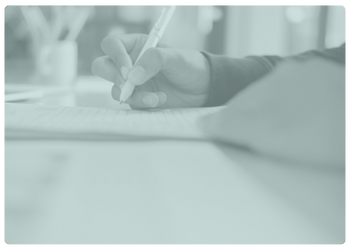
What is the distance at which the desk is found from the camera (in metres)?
0.12

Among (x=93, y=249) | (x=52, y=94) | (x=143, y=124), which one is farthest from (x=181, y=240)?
(x=52, y=94)

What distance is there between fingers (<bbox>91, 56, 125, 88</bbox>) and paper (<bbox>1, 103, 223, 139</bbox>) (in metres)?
0.08

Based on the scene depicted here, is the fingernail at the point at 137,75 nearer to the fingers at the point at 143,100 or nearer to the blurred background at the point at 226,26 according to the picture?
the fingers at the point at 143,100

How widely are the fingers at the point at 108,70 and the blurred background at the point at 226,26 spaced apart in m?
1.29

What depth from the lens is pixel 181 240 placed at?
11cm

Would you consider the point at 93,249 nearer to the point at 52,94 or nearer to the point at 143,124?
the point at 143,124

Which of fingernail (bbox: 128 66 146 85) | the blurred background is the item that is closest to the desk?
fingernail (bbox: 128 66 146 85)

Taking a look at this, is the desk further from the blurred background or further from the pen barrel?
the blurred background

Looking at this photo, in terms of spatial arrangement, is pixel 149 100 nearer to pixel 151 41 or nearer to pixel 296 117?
pixel 151 41

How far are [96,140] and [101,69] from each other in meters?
0.23

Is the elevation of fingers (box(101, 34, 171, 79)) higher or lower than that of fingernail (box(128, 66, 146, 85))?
higher

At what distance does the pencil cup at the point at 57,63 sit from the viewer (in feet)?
2.41

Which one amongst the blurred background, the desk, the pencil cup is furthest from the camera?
the blurred background

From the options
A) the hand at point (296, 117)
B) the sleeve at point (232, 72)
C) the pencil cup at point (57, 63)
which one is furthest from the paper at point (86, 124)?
the pencil cup at point (57, 63)
